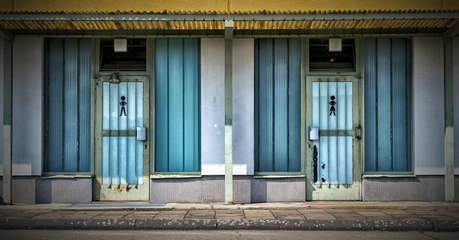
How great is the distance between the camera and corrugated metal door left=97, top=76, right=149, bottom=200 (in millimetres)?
11812

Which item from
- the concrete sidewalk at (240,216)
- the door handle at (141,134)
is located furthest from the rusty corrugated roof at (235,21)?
the concrete sidewalk at (240,216)

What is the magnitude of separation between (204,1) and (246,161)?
3.51 m

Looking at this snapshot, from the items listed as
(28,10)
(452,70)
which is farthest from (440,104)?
(28,10)

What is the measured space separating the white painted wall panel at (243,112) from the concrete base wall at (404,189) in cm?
265

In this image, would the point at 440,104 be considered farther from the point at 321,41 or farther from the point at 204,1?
the point at 204,1

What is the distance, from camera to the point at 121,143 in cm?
1184

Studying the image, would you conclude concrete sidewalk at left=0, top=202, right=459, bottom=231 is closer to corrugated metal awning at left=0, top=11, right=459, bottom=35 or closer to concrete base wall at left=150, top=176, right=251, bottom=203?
Answer: concrete base wall at left=150, top=176, right=251, bottom=203

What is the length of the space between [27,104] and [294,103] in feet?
19.0

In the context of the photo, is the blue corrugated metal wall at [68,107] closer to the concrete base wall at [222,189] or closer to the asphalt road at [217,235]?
the concrete base wall at [222,189]

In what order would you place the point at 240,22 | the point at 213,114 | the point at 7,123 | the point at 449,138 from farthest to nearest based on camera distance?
the point at 213,114
the point at 449,138
the point at 7,123
the point at 240,22

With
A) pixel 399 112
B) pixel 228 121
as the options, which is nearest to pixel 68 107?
pixel 228 121

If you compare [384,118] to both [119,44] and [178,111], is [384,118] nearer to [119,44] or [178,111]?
[178,111]

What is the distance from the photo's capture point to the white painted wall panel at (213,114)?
1167cm

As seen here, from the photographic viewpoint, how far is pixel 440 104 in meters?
11.7
